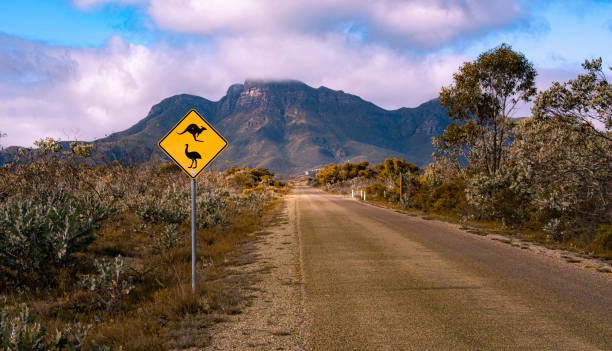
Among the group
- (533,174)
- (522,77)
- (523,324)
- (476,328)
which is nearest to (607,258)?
(533,174)

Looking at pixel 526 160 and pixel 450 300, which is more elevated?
pixel 526 160

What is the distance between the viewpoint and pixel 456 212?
2111cm

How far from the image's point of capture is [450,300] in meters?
5.86

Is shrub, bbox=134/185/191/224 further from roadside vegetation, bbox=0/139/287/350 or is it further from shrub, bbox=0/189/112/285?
shrub, bbox=0/189/112/285

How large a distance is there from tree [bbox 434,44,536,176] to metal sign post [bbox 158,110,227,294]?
1494cm

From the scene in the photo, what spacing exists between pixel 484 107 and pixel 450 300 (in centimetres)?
1499

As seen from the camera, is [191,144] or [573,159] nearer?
[191,144]

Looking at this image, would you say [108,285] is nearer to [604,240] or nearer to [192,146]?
[192,146]

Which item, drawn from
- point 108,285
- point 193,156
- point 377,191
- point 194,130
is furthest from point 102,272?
point 377,191

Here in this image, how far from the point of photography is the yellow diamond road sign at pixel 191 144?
6.31m

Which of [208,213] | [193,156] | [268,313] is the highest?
[193,156]

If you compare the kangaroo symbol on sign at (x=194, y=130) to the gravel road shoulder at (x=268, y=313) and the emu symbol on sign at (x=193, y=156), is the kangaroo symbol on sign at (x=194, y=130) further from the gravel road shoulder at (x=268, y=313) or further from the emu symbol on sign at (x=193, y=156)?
the gravel road shoulder at (x=268, y=313)

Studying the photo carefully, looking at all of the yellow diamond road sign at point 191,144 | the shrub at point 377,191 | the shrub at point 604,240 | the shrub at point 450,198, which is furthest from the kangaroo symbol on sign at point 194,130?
the shrub at point 377,191

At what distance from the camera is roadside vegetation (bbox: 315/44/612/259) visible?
38.0 ft
